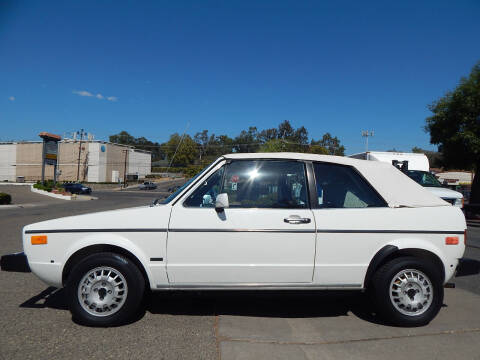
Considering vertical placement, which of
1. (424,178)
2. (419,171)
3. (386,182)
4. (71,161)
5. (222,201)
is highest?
(71,161)

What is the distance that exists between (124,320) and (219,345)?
1056 millimetres

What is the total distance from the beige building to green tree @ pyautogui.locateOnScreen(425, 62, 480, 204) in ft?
207

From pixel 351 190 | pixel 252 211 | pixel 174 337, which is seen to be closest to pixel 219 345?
pixel 174 337

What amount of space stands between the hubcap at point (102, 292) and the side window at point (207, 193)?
1.04 metres

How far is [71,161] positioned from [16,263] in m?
77.3

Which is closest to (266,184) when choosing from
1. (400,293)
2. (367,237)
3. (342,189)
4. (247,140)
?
(342,189)

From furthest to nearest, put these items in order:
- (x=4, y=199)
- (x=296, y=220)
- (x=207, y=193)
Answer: (x=4, y=199) < (x=207, y=193) < (x=296, y=220)

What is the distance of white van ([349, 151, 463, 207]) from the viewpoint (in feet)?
30.0

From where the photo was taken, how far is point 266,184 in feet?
11.8

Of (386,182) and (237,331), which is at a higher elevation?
(386,182)

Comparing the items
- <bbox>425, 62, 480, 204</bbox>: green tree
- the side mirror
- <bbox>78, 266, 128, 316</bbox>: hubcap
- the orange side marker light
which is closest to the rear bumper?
the side mirror

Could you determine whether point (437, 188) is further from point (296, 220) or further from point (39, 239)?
point (39, 239)

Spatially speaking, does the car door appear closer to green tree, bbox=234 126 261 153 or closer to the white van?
the white van

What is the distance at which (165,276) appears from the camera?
3277 mm
